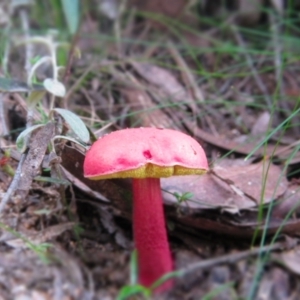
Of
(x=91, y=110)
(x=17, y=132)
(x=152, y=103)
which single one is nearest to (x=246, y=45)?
(x=152, y=103)

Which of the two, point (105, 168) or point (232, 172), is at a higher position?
point (105, 168)

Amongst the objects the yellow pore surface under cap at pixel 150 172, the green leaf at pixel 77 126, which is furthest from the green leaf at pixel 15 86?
the yellow pore surface under cap at pixel 150 172

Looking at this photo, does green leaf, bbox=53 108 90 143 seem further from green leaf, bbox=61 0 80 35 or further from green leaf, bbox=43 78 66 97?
green leaf, bbox=61 0 80 35

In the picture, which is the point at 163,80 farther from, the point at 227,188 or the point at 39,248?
the point at 39,248

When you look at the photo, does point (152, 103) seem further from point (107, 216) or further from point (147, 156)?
point (147, 156)

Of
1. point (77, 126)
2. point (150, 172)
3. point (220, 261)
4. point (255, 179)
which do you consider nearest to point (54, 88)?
point (77, 126)

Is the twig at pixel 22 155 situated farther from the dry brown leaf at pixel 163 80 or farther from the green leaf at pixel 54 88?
the dry brown leaf at pixel 163 80
